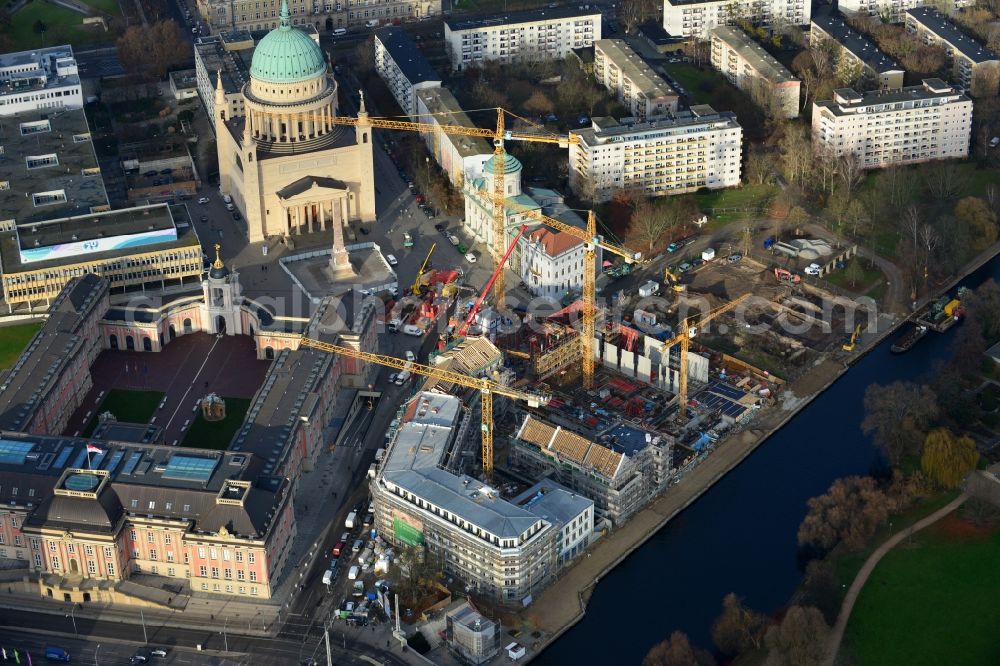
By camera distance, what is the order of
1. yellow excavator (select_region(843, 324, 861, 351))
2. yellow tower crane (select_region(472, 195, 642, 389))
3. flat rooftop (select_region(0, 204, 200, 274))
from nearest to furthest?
1. yellow tower crane (select_region(472, 195, 642, 389))
2. yellow excavator (select_region(843, 324, 861, 351))
3. flat rooftop (select_region(0, 204, 200, 274))

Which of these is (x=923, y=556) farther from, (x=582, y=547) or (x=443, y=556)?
(x=443, y=556)

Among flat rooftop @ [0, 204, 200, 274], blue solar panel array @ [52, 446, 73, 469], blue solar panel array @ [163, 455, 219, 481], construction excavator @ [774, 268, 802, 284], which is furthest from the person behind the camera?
construction excavator @ [774, 268, 802, 284]

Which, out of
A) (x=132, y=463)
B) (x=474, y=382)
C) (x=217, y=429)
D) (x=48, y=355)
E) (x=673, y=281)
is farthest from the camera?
(x=673, y=281)

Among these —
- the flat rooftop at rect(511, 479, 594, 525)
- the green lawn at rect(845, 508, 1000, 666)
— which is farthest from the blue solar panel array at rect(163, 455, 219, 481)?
the green lawn at rect(845, 508, 1000, 666)

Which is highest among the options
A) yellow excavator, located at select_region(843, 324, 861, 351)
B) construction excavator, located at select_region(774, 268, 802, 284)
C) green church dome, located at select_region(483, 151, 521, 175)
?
green church dome, located at select_region(483, 151, 521, 175)

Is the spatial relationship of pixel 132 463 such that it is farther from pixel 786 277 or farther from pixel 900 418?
pixel 786 277

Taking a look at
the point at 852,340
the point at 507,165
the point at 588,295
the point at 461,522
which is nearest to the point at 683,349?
the point at 588,295

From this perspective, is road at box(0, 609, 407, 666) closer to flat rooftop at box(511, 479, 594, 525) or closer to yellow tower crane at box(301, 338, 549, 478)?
flat rooftop at box(511, 479, 594, 525)
